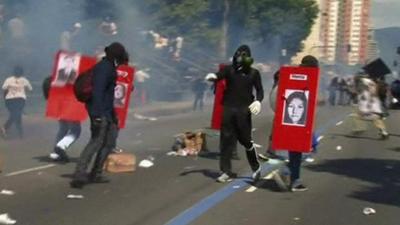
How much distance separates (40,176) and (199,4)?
103ft

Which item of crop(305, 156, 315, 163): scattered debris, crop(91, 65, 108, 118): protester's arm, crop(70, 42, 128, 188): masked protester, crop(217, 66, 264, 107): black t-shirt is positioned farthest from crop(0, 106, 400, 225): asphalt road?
crop(217, 66, 264, 107): black t-shirt

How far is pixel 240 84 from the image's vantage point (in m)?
11.3

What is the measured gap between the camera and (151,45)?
130 feet

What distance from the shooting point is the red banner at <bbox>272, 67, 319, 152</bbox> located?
35.1ft

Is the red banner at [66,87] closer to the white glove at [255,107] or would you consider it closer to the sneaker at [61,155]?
the sneaker at [61,155]

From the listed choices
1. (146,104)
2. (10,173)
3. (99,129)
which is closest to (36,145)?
(10,173)

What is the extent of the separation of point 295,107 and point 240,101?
82cm

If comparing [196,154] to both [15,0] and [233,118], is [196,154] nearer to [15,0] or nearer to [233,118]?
[233,118]

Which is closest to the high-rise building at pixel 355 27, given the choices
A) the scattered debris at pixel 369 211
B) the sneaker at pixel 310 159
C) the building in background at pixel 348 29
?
the building in background at pixel 348 29

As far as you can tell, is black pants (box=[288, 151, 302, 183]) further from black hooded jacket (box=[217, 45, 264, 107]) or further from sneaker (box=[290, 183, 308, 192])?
black hooded jacket (box=[217, 45, 264, 107])

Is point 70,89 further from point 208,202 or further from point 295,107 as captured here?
point 208,202

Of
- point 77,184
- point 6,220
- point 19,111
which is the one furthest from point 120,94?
point 6,220

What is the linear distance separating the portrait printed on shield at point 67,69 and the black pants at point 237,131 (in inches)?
131

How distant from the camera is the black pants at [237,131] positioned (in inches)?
440
